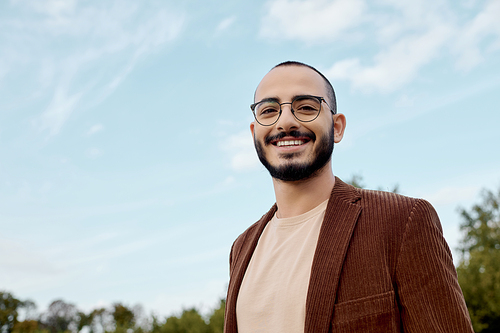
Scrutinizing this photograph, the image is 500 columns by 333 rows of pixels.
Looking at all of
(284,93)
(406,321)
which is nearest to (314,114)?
(284,93)

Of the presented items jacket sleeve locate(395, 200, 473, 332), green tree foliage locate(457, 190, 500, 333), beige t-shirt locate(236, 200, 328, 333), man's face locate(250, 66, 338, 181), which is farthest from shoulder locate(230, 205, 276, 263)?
green tree foliage locate(457, 190, 500, 333)

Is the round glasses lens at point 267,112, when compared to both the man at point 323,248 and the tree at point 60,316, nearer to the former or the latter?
the man at point 323,248

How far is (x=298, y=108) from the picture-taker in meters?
2.72

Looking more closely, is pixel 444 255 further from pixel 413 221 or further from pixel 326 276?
pixel 326 276

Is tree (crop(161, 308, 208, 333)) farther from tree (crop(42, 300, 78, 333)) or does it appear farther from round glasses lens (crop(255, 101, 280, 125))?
tree (crop(42, 300, 78, 333))

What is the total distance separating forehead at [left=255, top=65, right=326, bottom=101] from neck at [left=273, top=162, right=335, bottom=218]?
20.2 inches

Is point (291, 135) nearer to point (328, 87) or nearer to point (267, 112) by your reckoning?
point (267, 112)

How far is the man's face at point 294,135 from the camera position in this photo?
2652 millimetres

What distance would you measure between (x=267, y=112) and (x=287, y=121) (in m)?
0.22

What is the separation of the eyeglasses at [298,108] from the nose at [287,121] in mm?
27

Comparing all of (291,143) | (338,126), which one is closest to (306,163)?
(291,143)

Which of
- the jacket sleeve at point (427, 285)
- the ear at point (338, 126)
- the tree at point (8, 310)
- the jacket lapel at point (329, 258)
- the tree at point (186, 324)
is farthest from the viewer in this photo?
the tree at point (8, 310)

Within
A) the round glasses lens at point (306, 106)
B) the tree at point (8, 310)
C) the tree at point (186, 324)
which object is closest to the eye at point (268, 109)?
the round glasses lens at point (306, 106)

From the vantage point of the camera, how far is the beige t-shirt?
7.77 ft
